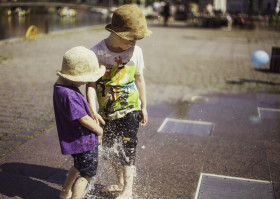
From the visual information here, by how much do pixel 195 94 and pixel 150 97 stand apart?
96cm

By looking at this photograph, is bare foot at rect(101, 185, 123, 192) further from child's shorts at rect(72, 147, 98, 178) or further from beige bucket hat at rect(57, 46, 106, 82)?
beige bucket hat at rect(57, 46, 106, 82)

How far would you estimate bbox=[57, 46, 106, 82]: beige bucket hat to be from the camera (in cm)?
237

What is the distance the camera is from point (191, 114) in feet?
18.0

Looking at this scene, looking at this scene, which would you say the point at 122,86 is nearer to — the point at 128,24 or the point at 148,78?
the point at 128,24

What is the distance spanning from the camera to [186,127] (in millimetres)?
4926

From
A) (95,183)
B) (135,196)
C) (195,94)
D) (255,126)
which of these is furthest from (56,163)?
(195,94)

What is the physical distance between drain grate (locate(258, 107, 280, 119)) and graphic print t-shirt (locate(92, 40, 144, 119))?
3.38 metres

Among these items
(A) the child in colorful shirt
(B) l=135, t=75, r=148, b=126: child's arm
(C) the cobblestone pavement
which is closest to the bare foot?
(A) the child in colorful shirt

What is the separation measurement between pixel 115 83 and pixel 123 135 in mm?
455

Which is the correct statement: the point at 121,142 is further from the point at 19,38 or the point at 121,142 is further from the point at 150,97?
the point at 19,38

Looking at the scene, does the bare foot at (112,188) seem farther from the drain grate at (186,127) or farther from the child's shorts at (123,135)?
the drain grate at (186,127)

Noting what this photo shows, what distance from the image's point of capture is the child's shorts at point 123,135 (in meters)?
2.81

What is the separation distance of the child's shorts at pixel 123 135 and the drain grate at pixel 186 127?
1.85 m

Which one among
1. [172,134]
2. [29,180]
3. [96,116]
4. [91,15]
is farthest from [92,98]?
[91,15]
